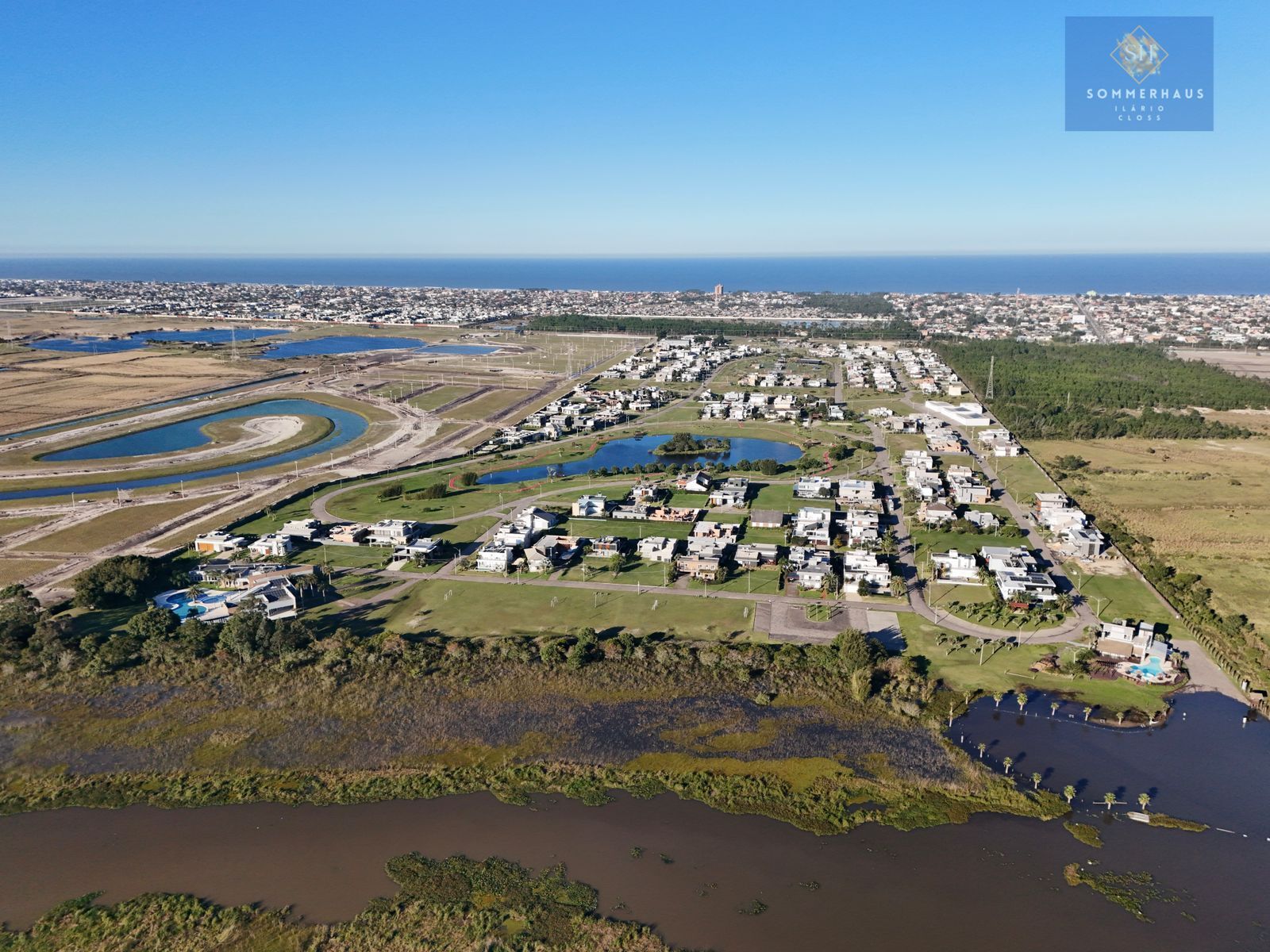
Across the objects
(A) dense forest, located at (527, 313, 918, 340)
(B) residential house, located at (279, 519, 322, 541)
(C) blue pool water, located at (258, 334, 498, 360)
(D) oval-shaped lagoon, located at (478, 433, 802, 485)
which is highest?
(A) dense forest, located at (527, 313, 918, 340)

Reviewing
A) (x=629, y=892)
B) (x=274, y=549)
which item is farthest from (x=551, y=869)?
(x=274, y=549)

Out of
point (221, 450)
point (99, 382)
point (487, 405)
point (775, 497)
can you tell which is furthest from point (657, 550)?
point (99, 382)

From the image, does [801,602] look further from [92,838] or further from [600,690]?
[92,838]

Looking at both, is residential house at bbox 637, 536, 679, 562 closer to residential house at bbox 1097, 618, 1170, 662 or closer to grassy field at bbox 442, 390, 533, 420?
residential house at bbox 1097, 618, 1170, 662

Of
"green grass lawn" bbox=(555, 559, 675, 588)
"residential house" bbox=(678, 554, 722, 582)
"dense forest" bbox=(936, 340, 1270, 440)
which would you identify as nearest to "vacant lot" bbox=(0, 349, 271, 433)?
"green grass lawn" bbox=(555, 559, 675, 588)

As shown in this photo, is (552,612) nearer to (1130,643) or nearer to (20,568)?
(1130,643)
